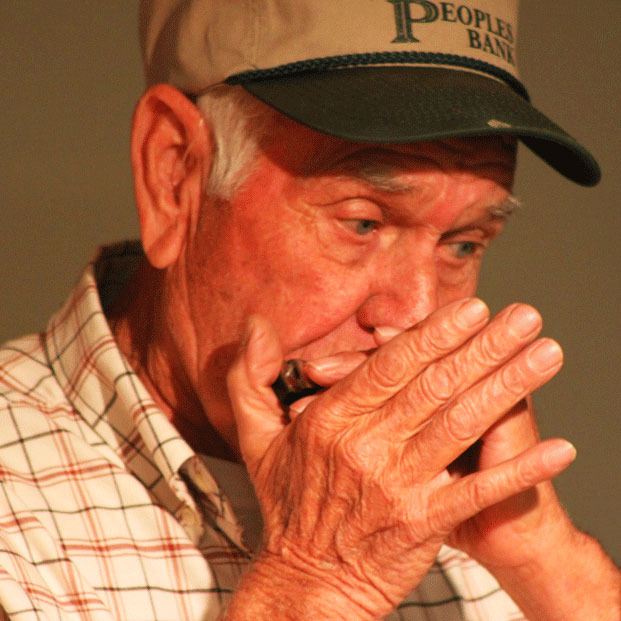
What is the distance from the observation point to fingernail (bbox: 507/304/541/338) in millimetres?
963

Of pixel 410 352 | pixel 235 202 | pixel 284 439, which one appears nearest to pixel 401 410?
pixel 410 352

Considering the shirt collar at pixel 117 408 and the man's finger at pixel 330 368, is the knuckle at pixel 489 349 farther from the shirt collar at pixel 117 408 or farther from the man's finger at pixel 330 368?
the shirt collar at pixel 117 408

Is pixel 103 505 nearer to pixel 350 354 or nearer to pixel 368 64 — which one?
pixel 350 354

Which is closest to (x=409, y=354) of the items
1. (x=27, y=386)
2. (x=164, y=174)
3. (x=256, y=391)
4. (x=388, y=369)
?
(x=388, y=369)

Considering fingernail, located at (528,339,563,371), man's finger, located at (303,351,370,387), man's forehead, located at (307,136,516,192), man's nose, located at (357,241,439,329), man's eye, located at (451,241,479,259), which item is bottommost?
fingernail, located at (528,339,563,371)

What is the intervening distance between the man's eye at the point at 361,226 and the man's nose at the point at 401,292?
0.16 ft

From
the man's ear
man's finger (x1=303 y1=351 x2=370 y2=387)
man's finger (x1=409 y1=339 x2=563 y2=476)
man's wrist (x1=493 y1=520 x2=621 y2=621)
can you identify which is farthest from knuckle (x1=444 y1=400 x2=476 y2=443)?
the man's ear

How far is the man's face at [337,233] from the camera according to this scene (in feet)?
4.06

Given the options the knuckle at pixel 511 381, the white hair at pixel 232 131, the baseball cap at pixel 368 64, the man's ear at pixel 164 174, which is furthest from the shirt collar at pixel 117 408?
the knuckle at pixel 511 381

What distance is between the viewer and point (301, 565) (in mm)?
1054

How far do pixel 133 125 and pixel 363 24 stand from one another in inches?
14.3

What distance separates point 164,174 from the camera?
53.1 inches

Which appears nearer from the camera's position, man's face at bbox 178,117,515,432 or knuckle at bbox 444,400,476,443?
knuckle at bbox 444,400,476,443

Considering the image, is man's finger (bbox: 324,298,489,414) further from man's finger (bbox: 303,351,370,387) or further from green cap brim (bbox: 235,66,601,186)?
green cap brim (bbox: 235,66,601,186)
